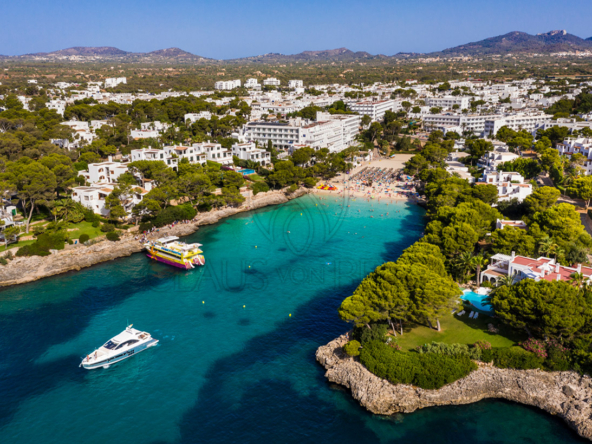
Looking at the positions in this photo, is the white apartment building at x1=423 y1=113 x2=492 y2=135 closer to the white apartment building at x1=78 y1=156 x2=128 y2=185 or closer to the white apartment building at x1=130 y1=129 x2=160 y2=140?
the white apartment building at x1=130 y1=129 x2=160 y2=140

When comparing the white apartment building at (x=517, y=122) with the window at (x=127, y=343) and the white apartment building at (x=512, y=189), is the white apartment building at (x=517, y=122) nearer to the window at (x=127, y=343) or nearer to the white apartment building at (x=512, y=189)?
the white apartment building at (x=512, y=189)

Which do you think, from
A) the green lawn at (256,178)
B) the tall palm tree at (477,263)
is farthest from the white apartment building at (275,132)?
the tall palm tree at (477,263)

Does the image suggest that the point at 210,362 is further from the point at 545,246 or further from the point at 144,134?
the point at 144,134

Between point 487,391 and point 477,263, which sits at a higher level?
point 477,263

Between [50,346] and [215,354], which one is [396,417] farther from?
[50,346]

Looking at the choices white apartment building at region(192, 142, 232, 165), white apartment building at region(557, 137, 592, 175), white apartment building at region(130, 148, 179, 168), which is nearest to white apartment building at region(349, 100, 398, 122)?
white apartment building at region(192, 142, 232, 165)

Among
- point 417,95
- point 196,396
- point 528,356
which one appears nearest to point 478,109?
point 417,95

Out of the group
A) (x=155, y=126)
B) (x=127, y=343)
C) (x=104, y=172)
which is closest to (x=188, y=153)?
(x=104, y=172)
